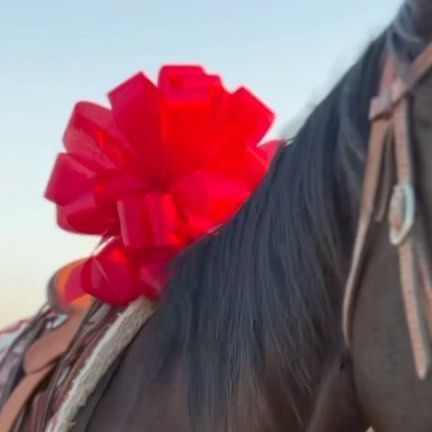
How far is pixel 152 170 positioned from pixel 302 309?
57cm

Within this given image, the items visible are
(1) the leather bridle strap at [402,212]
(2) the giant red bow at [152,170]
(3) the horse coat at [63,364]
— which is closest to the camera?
(1) the leather bridle strap at [402,212]

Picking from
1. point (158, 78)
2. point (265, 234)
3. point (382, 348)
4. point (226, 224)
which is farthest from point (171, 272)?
point (382, 348)

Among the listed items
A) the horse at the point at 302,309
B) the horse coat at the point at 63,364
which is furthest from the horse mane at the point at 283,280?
the horse coat at the point at 63,364

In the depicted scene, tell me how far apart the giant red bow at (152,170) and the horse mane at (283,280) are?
0.73 feet

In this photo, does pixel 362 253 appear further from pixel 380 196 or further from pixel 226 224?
pixel 226 224

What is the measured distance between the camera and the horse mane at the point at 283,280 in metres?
1.01

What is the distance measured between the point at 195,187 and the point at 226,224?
9.0 inches

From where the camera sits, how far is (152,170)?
5.07 feet

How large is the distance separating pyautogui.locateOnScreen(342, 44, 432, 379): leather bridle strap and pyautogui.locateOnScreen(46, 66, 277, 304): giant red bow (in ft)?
1.74

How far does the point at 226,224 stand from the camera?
128 centimetres

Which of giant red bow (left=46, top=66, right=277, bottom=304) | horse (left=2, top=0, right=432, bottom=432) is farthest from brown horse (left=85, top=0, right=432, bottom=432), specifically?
giant red bow (left=46, top=66, right=277, bottom=304)

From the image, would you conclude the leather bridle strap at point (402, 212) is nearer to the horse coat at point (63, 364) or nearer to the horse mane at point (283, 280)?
the horse mane at point (283, 280)

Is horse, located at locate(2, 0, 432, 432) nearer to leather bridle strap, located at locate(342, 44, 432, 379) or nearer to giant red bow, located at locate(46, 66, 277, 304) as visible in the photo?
leather bridle strap, located at locate(342, 44, 432, 379)

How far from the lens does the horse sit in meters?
0.90
